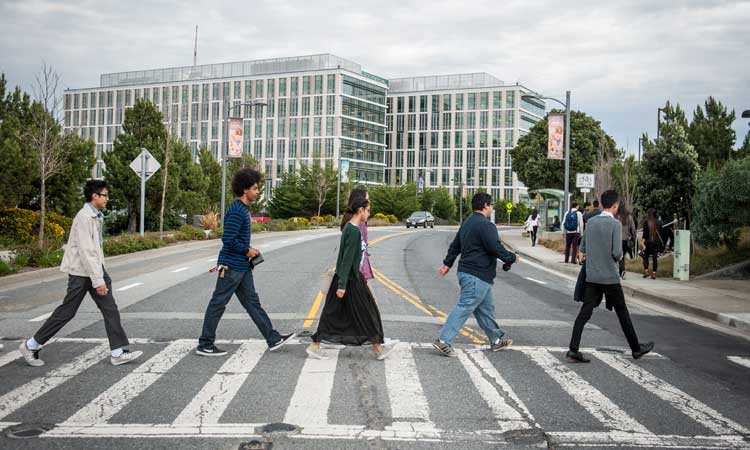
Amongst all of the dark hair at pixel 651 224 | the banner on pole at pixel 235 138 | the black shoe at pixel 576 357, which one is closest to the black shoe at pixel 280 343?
the black shoe at pixel 576 357

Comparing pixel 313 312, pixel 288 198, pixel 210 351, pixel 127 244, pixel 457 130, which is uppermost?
pixel 457 130

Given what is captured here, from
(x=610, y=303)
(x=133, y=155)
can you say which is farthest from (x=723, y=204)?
(x=133, y=155)

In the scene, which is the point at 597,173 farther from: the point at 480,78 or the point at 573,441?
the point at 480,78

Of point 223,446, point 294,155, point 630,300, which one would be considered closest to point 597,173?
point 630,300

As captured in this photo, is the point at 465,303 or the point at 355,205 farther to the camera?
the point at 465,303

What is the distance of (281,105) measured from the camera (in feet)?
367

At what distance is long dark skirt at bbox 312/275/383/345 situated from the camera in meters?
7.77

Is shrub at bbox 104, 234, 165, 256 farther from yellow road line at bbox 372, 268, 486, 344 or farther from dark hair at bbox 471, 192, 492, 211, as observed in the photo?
dark hair at bbox 471, 192, 492, 211

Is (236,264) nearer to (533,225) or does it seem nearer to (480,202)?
(480,202)

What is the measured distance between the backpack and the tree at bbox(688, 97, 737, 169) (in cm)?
1842

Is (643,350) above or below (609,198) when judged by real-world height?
below

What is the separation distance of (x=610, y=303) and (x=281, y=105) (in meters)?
107

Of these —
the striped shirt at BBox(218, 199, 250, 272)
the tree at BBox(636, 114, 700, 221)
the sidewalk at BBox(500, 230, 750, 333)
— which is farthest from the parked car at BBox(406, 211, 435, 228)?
the striped shirt at BBox(218, 199, 250, 272)

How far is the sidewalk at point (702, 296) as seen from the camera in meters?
12.0
